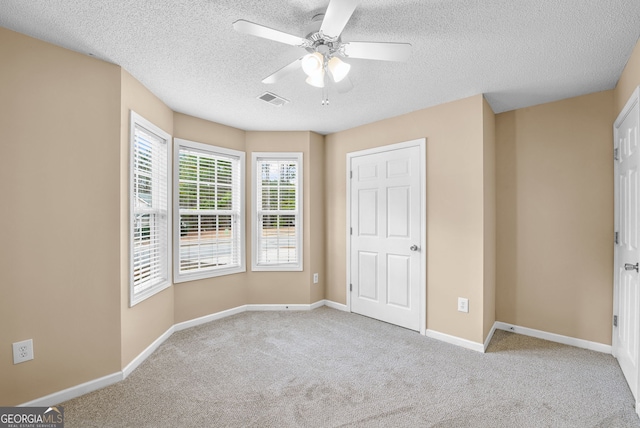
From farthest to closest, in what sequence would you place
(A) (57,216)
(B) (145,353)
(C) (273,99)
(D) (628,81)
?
(C) (273,99), (B) (145,353), (D) (628,81), (A) (57,216)

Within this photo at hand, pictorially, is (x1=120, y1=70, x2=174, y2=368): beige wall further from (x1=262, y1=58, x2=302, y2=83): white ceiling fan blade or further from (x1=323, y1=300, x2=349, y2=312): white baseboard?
(x1=323, y1=300, x2=349, y2=312): white baseboard

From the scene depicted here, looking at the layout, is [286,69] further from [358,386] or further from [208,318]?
[208,318]

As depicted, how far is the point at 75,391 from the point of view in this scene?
6.93ft

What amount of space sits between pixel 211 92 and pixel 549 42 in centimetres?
267

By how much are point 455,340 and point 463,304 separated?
0.38 meters

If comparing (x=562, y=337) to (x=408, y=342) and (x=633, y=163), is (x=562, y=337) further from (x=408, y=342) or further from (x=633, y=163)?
(x=633, y=163)

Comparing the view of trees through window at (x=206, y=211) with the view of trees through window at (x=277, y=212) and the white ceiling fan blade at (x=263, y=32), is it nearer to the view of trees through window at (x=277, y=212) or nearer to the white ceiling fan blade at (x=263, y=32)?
the view of trees through window at (x=277, y=212)

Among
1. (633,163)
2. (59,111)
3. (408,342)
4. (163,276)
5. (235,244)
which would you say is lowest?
(408,342)

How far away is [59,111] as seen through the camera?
81.4 inches

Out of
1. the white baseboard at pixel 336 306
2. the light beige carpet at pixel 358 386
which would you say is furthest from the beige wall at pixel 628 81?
the white baseboard at pixel 336 306

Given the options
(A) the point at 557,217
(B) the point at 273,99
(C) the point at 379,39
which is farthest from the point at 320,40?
(A) the point at 557,217

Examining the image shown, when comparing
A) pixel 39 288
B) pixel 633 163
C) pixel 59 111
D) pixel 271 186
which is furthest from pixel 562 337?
pixel 59 111

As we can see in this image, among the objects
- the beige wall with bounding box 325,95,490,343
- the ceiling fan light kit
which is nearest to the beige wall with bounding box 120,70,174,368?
the ceiling fan light kit

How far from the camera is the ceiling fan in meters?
1.47
